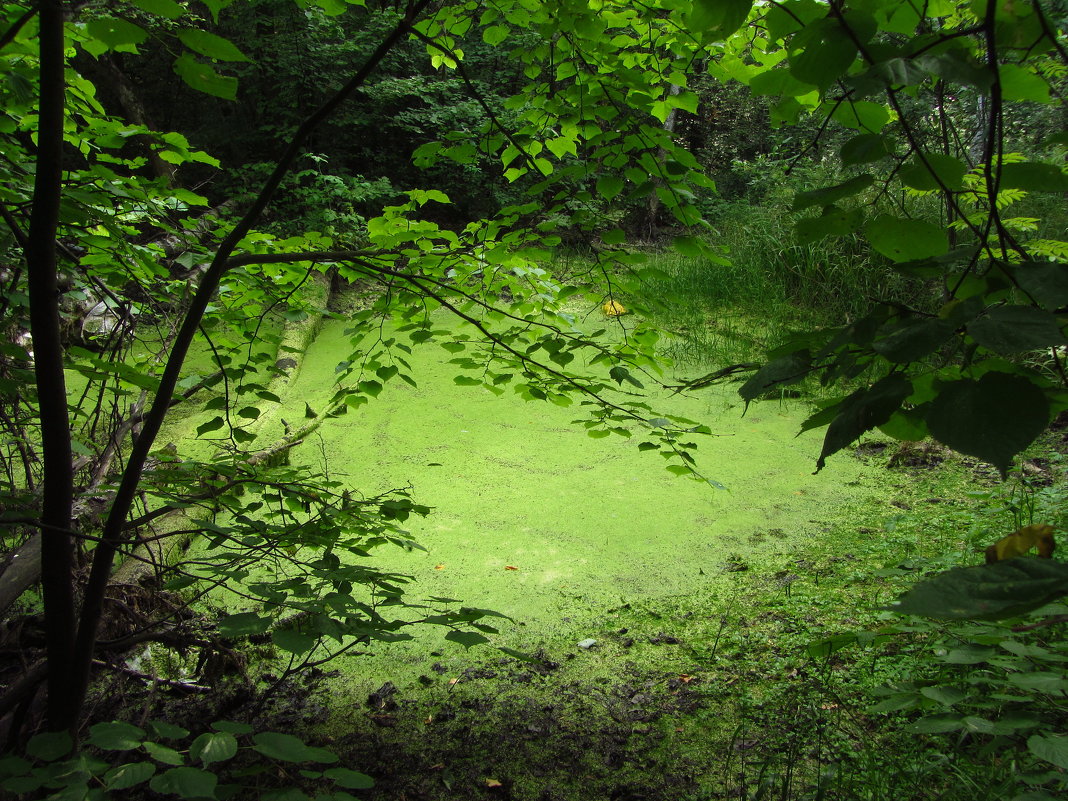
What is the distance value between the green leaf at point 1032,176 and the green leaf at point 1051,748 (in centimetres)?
57

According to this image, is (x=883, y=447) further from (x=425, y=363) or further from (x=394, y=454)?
(x=425, y=363)

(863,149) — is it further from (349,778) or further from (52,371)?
(52,371)

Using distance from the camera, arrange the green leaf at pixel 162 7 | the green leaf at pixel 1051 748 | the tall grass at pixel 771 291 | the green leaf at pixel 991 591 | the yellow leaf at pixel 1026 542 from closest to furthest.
Answer: 1. the green leaf at pixel 991 591
2. the green leaf at pixel 162 7
3. the green leaf at pixel 1051 748
4. the yellow leaf at pixel 1026 542
5. the tall grass at pixel 771 291

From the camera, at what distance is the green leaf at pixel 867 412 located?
44 centimetres

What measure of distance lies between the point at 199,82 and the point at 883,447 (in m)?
2.82

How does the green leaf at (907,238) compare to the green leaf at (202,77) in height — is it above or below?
below

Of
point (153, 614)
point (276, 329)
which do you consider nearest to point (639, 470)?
point (153, 614)

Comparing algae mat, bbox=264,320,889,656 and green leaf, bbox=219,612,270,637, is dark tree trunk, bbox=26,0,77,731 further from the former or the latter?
algae mat, bbox=264,320,889,656

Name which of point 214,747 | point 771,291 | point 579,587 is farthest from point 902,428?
point 771,291

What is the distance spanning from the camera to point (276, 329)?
4.06 meters

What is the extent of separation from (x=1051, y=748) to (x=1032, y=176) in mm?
598

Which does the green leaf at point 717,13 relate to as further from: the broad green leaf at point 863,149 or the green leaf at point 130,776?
the green leaf at point 130,776

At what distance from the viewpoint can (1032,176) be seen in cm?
49

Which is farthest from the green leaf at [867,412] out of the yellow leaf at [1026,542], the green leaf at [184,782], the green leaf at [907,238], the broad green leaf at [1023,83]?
the green leaf at [184,782]
